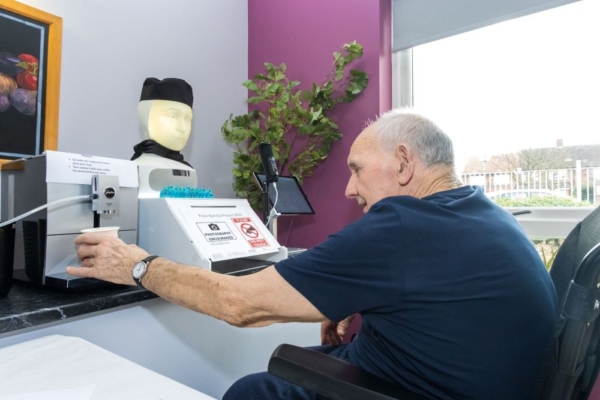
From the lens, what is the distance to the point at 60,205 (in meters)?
0.96

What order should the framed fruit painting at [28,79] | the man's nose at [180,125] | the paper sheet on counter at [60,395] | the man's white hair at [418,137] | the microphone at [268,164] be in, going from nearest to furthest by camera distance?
the paper sheet on counter at [60,395], the man's white hair at [418,137], the framed fruit painting at [28,79], the man's nose at [180,125], the microphone at [268,164]

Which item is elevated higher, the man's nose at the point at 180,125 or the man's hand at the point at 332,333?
the man's nose at the point at 180,125

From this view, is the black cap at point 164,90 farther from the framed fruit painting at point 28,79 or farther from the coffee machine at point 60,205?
the coffee machine at point 60,205

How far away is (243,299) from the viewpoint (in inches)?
31.0

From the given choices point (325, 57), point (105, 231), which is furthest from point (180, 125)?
point (325, 57)

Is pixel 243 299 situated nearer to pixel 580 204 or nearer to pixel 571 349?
pixel 571 349

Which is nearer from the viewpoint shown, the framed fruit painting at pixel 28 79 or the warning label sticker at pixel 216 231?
the warning label sticker at pixel 216 231

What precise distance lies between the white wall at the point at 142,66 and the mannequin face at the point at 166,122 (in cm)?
35

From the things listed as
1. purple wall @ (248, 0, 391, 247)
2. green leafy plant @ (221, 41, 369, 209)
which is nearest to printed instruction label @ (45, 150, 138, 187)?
green leafy plant @ (221, 41, 369, 209)

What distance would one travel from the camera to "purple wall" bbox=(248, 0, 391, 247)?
193 cm

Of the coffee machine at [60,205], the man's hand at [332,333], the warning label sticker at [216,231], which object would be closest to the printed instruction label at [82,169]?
Answer: the coffee machine at [60,205]

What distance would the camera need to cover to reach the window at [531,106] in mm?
1546

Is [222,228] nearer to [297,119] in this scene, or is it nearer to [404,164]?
[404,164]

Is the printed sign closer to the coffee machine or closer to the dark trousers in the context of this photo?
the coffee machine
